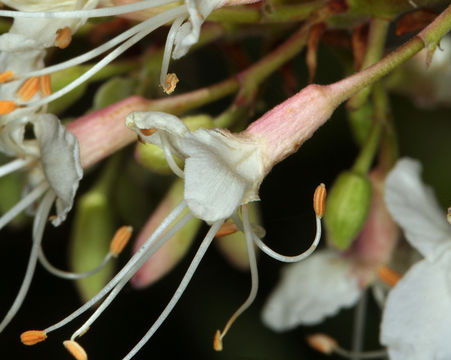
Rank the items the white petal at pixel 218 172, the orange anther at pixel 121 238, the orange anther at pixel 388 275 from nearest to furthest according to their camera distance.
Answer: the white petal at pixel 218 172, the orange anther at pixel 121 238, the orange anther at pixel 388 275

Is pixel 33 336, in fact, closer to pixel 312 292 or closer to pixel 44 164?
pixel 44 164

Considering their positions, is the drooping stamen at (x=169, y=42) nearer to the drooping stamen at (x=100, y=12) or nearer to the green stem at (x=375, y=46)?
the drooping stamen at (x=100, y=12)

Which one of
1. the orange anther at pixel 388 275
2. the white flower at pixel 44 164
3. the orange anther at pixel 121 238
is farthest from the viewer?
the orange anther at pixel 388 275

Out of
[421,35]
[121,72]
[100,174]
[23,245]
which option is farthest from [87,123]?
[23,245]

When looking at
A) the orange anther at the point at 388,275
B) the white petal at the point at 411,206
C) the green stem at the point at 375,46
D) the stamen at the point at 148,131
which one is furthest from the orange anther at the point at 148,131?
the orange anther at the point at 388,275

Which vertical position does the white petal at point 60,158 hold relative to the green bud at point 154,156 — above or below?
above

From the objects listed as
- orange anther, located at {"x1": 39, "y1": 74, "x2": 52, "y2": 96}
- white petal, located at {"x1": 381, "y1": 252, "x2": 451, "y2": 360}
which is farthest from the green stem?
orange anther, located at {"x1": 39, "y1": 74, "x2": 52, "y2": 96}

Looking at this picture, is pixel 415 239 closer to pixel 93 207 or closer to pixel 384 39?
pixel 384 39
